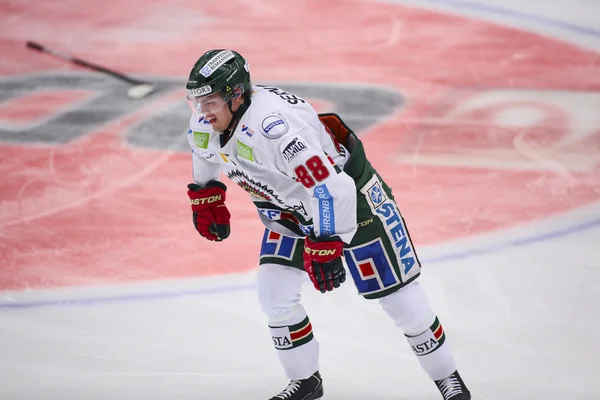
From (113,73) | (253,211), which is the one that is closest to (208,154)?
(253,211)

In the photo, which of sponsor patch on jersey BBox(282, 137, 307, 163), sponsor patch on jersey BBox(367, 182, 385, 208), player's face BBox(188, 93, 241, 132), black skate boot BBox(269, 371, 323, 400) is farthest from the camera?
black skate boot BBox(269, 371, 323, 400)

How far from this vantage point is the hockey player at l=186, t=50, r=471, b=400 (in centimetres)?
329

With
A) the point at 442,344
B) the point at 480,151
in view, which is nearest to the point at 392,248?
the point at 442,344

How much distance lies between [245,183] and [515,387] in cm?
138

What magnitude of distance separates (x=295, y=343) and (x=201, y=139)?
33.8 inches

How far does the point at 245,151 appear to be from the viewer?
3.35 metres

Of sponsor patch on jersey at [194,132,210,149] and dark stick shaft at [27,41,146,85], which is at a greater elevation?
dark stick shaft at [27,41,146,85]

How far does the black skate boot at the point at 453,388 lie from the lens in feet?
12.0

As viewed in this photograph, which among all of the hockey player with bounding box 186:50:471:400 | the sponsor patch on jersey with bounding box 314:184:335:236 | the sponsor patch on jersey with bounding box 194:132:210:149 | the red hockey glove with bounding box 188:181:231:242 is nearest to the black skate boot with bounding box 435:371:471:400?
the hockey player with bounding box 186:50:471:400

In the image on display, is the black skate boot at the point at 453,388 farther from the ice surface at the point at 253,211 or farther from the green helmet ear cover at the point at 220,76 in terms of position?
the green helmet ear cover at the point at 220,76

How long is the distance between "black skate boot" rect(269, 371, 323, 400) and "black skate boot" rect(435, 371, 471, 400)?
1.58ft

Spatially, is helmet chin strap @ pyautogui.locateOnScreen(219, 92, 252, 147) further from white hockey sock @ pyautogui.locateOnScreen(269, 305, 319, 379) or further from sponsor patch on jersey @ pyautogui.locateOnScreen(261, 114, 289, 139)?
white hockey sock @ pyautogui.locateOnScreen(269, 305, 319, 379)

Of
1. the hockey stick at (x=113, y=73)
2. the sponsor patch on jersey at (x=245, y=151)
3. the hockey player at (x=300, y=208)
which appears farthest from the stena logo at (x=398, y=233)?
the hockey stick at (x=113, y=73)

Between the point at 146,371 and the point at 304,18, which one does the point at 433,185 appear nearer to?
the point at 146,371
